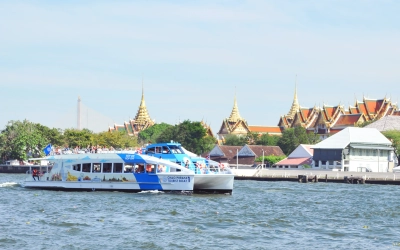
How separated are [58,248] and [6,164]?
252 ft

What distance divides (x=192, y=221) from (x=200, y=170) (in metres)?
12.4

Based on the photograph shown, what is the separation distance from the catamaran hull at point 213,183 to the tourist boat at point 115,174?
0.56 metres

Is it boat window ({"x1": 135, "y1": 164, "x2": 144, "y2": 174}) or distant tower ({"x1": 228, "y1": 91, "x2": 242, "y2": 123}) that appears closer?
boat window ({"x1": 135, "y1": 164, "x2": 144, "y2": 174})

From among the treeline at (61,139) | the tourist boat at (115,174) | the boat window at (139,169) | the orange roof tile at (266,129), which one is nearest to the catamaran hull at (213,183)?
the tourist boat at (115,174)

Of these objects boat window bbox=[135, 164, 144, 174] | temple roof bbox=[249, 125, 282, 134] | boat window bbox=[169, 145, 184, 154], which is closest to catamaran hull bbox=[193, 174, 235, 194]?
boat window bbox=[169, 145, 184, 154]

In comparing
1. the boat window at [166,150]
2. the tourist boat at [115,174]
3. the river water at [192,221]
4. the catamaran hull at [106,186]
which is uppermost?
the boat window at [166,150]

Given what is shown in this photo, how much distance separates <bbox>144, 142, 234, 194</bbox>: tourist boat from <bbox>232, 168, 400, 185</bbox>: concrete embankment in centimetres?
2614

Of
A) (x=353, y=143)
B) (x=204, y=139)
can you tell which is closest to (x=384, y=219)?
(x=353, y=143)

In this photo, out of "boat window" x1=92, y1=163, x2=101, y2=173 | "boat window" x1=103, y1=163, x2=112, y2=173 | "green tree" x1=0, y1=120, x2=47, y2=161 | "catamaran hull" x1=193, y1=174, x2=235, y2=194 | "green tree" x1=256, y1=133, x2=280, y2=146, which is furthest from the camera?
"green tree" x1=256, y1=133, x2=280, y2=146

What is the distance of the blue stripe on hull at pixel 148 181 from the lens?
43656 mm

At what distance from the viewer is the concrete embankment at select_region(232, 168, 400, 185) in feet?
222

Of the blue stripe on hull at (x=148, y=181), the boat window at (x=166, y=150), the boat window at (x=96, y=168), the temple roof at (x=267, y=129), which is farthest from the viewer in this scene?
the temple roof at (x=267, y=129)

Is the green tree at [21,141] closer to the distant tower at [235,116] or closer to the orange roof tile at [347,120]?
the orange roof tile at [347,120]

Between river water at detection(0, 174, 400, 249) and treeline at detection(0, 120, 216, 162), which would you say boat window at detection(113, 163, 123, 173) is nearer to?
river water at detection(0, 174, 400, 249)
